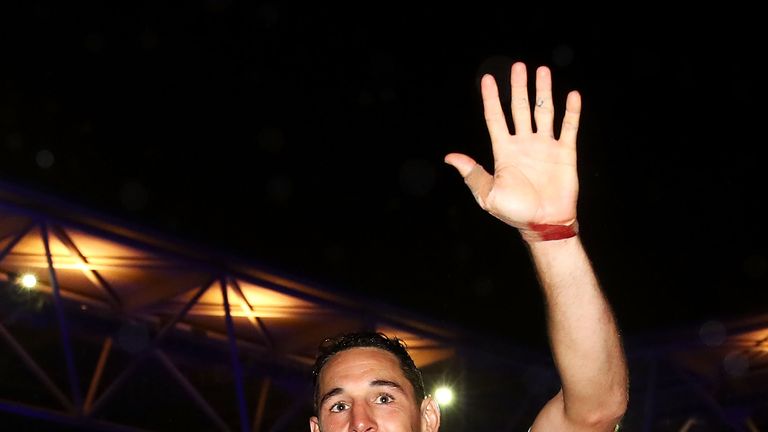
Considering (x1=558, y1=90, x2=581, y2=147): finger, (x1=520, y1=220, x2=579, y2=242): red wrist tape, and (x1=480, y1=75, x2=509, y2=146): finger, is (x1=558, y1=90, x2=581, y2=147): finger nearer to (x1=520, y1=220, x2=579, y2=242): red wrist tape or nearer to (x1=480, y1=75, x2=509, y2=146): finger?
(x1=480, y1=75, x2=509, y2=146): finger

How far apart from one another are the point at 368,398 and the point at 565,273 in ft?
4.12

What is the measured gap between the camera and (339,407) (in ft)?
12.0

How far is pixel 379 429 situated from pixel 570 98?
1.70 meters

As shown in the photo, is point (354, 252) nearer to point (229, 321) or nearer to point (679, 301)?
point (229, 321)

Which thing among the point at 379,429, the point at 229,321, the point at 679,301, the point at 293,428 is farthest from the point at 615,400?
the point at 293,428

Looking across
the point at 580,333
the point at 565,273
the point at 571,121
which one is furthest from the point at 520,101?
the point at 580,333

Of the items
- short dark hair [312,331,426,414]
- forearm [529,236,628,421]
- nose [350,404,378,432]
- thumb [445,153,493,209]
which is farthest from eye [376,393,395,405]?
thumb [445,153,493,209]

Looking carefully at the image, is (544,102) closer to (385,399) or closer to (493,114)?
(493,114)

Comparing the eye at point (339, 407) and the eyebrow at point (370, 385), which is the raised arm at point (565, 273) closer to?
the eyebrow at point (370, 385)

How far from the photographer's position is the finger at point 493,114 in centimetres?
315

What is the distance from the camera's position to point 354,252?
1015 cm

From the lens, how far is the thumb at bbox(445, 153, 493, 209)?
3064 mm

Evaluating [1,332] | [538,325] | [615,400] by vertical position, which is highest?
[538,325]

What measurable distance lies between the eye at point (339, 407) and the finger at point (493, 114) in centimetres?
146
